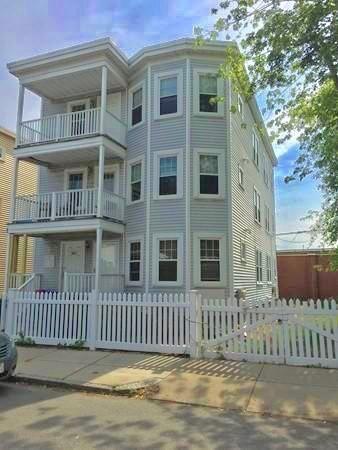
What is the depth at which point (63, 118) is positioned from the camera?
16.1 meters

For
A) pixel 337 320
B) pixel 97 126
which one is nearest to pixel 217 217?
pixel 97 126

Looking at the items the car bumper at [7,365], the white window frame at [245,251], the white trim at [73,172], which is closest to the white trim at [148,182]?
the white trim at [73,172]

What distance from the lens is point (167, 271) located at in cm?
1460

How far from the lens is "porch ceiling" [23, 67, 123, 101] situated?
1605cm

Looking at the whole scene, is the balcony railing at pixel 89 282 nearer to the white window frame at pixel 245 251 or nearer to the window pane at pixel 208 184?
the window pane at pixel 208 184

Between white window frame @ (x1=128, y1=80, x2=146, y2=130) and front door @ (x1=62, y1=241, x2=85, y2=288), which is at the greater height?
white window frame @ (x1=128, y1=80, x2=146, y2=130)

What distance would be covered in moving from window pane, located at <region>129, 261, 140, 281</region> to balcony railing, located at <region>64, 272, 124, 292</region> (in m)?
0.39

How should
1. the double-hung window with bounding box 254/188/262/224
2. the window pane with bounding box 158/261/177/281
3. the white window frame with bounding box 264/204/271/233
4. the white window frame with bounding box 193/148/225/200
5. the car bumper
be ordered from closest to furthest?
1. the car bumper
2. the window pane with bounding box 158/261/177/281
3. the white window frame with bounding box 193/148/225/200
4. the double-hung window with bounding box 254/188/262/224
5. the white window frame with bounding box 264/204/271/233

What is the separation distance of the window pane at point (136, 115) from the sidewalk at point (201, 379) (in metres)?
9.59

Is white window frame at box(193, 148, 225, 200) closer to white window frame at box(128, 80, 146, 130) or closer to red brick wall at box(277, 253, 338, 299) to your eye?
white window frame at box(128, 80, 146, 130)

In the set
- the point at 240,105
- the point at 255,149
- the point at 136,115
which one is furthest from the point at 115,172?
the point at 255,149

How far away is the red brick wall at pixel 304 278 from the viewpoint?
101 feet

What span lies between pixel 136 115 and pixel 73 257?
617 centimetres

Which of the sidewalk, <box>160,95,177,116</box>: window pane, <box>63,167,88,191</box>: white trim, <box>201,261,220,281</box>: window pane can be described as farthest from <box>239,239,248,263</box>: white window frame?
the sidewalk
